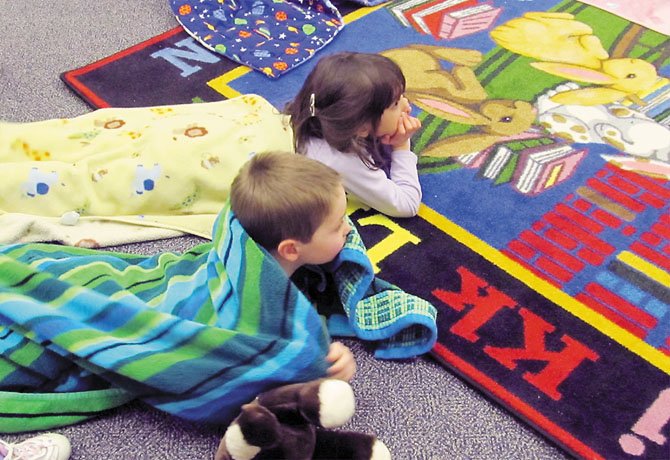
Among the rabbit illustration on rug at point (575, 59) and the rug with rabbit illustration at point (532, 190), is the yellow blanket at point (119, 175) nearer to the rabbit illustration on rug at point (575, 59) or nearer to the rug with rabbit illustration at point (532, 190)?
the rug with rabbit illustration at point (532, 190)

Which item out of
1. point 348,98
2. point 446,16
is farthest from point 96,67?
point 446,16

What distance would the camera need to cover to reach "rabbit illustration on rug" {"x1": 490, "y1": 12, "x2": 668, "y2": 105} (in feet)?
5.25

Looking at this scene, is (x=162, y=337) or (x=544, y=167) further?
(x=544, y=167)

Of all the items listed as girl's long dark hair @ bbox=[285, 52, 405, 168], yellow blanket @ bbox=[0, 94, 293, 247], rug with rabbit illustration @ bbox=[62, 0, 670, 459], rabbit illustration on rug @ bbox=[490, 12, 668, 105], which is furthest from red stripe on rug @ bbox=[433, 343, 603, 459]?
rabbit illustration on rug @ bbox=[490, 12, 668, 105]

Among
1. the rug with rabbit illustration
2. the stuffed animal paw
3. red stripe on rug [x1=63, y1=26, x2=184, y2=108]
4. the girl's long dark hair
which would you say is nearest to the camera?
the stuffed animal paw

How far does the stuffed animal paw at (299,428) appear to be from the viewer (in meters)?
0.78

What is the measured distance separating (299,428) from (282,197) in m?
0.31

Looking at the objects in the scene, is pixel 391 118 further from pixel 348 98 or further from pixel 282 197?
pixel 282 197

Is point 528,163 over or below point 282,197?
below

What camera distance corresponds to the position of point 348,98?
119cm

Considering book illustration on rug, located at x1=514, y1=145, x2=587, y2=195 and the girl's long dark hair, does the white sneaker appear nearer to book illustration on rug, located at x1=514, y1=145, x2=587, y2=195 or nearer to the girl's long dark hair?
the girl's long dark hair

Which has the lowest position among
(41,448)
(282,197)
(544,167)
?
(41,448)

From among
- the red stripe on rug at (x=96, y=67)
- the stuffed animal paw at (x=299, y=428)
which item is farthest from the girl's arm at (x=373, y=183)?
the red stripe on rug at (x=96, y=67)

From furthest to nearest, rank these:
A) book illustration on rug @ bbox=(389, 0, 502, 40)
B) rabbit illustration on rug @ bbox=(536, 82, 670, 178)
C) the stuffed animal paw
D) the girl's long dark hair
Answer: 1. book illustration on rug @ bbox=(389, 0, 502, 40)
2. rabbit illustration on rug @ bbox=(536, 82, 670, 178)
3. the girl's long dark hair
4. the stuffed animal paw
